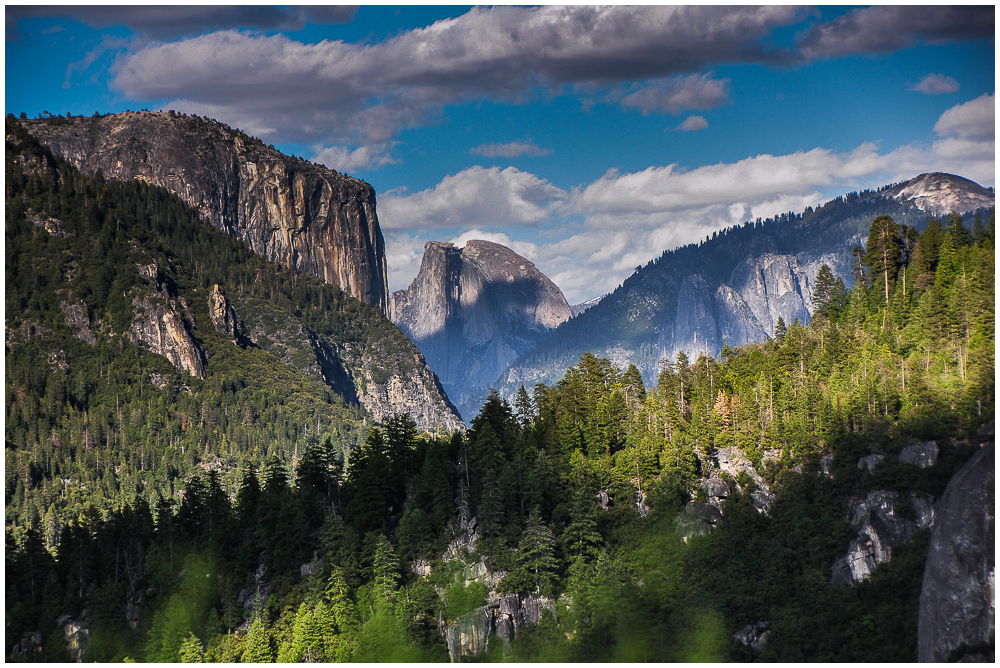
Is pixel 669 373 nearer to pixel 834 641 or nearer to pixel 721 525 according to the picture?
pixel 721 525

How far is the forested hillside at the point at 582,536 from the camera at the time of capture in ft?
291

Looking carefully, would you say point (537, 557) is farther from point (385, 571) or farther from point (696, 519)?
point (696, 519)

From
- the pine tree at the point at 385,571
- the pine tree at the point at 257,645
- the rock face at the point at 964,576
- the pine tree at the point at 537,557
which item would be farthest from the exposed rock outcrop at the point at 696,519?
the pine tree at the point at 257,645

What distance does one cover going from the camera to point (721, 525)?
10212 cm

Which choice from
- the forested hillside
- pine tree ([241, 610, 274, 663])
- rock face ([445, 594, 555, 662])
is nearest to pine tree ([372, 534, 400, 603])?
the forested hillside

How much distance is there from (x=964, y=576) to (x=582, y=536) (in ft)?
122

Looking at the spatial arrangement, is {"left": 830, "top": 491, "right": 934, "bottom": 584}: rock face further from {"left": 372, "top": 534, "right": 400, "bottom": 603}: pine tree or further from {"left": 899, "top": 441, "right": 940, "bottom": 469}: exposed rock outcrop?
{"left": 372, "top": 534, "right": 400, "bottom": 603}: pine tree

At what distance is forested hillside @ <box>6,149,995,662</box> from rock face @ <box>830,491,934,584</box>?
3.86ft

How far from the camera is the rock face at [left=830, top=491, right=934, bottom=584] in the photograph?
92812mm

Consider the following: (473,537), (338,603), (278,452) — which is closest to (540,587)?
(473,537)

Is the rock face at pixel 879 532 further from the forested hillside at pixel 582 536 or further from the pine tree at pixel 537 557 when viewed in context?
the pine tree at pixel 537 557

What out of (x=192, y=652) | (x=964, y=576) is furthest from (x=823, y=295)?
(x=192, y=652)

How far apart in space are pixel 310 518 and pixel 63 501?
75337 millimetres

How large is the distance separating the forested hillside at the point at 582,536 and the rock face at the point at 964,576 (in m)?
6.61
